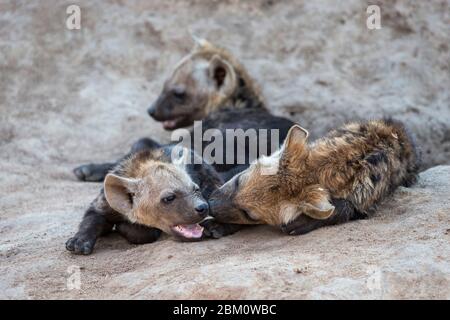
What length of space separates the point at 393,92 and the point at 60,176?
3352 millimetres

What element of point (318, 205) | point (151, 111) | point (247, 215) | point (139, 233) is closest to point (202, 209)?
point (247, 215)

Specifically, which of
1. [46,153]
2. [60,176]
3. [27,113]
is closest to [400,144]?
[60,176]

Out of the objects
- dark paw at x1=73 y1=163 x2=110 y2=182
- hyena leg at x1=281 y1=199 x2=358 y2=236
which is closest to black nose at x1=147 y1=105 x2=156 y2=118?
dark paw at x1=73 y1=163 x2=110 y2=182

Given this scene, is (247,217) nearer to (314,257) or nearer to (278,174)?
(278,174)

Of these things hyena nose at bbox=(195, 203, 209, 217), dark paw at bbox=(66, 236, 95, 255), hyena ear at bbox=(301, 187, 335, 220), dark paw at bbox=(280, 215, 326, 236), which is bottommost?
dark paw at bbox=(66, 236, 95, 255)

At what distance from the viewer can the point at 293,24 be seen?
824 cm

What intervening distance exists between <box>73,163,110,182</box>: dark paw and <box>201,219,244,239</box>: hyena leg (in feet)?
7.23

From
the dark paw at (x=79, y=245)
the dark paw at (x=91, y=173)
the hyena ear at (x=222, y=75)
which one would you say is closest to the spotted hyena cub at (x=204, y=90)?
the hyena ear at (x=222, y=75)

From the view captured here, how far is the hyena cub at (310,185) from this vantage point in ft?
15.0

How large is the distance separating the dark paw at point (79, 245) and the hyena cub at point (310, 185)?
32.0 inches

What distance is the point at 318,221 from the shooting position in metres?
4.59

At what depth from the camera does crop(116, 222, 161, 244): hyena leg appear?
498cm

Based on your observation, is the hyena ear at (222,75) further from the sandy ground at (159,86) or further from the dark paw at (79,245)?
the dark paw at (79,245)

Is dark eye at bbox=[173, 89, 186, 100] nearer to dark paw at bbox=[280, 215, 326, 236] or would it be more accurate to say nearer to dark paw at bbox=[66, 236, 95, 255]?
dark paw at bbox=[66, 236, 95, 255]
